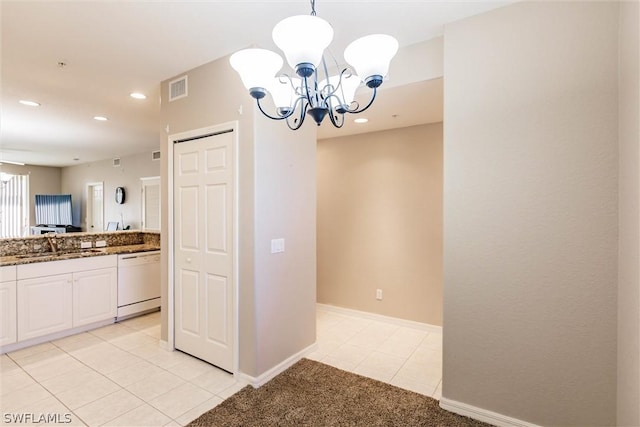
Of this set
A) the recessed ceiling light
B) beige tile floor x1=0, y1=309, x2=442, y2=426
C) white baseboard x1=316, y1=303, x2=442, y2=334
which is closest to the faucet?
beige tile floor x1=0, y1=309, x2=442, y2=426

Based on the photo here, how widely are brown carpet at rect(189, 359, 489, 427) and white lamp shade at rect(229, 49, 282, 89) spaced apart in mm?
2067

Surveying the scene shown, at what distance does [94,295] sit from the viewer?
3.75 m

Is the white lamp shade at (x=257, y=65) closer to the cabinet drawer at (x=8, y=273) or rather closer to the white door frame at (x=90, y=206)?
the cabinet drawer at (x=8, y=273)

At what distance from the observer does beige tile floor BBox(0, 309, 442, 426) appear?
2234 mm

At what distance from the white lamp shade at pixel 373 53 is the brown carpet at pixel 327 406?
6.95 ft

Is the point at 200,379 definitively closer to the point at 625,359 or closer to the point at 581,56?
the point at 625,359

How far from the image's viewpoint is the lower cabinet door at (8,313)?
10.1 ft

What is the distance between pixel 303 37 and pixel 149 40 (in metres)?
1.78

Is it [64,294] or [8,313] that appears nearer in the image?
[8,313]

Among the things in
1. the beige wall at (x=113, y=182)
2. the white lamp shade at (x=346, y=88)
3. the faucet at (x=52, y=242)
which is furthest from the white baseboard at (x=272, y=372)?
the beige wall at (x=113, y=182)

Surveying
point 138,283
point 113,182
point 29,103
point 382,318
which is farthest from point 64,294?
point 113,182

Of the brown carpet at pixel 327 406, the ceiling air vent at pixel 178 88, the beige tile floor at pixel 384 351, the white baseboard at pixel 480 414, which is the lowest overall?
the beige tile floor at pixel 384 351

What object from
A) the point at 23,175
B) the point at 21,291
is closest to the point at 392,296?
the point at 21,291

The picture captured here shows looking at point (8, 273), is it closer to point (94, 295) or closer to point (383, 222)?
point (94, 295)
